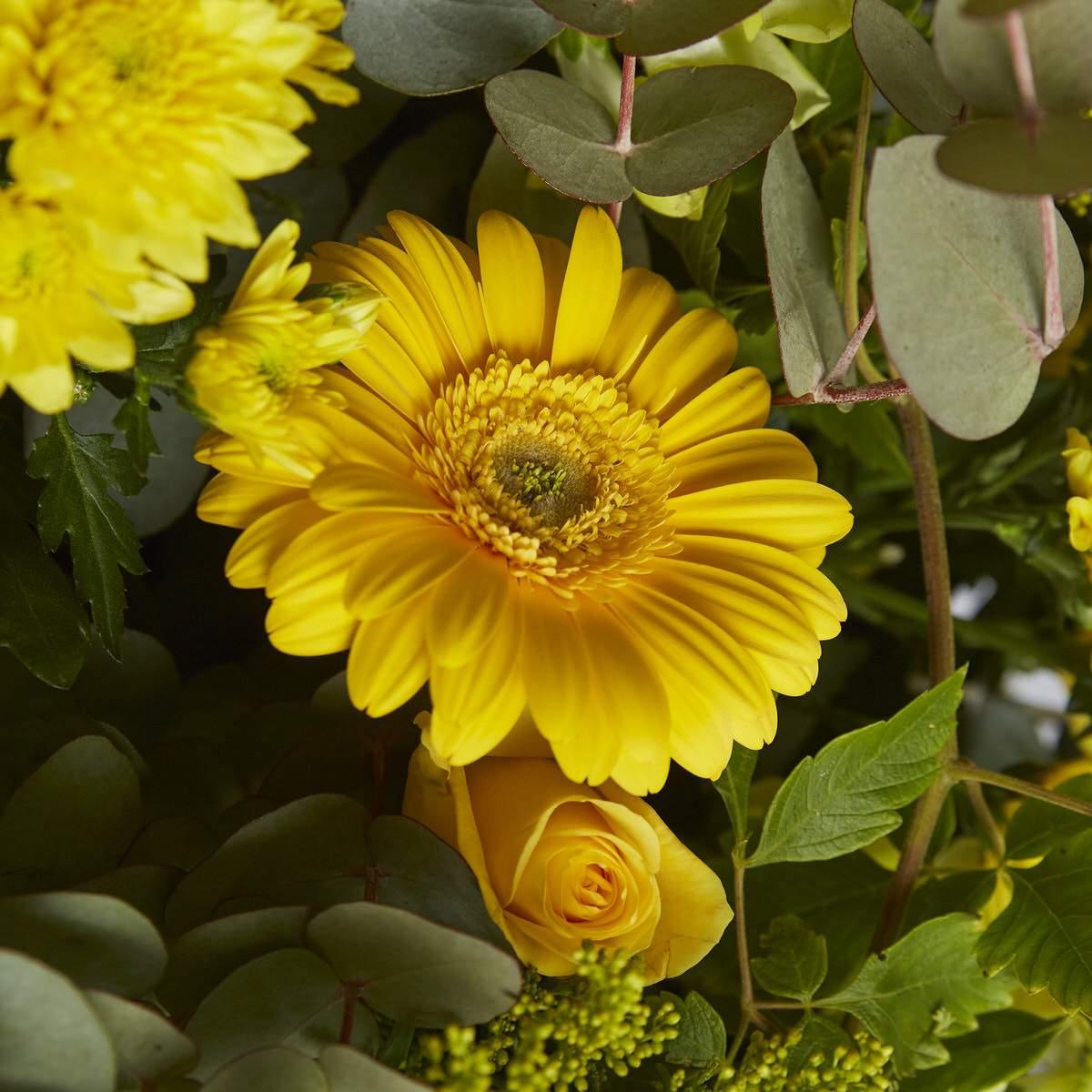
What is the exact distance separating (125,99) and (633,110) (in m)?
0.28

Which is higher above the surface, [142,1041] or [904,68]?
[904,68]

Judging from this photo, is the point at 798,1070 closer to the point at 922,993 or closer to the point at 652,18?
the point at 922,993

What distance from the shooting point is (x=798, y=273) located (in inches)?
22.4

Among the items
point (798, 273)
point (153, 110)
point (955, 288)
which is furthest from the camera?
point (798, 273)

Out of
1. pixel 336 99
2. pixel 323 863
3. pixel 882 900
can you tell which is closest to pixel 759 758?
pixel 882 900

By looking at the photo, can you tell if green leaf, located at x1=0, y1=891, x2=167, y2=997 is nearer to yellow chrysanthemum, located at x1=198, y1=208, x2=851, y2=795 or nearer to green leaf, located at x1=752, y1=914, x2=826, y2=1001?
yellow chrysanthemum, located at x1=198, y1=208, x2=851, y2=795

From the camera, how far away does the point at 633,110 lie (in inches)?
22.3

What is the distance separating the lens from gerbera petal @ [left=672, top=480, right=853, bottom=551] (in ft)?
1.78

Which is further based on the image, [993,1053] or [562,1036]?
[993,1053]

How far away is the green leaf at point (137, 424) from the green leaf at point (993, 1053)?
51 cm

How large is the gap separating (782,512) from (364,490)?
198 millimetres

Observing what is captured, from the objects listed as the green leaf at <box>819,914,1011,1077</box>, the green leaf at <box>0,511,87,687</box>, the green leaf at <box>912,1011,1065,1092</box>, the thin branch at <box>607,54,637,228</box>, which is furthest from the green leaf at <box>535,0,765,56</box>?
the green leaf at <box>912,1011,1065,1092</box>

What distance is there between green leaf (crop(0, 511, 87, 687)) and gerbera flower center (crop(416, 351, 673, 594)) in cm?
17

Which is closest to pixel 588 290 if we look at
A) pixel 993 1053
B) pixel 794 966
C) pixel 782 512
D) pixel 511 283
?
pixel 511 283
